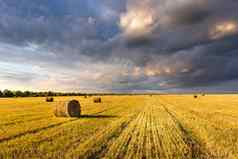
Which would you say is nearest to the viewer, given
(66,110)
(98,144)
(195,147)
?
(195,147)

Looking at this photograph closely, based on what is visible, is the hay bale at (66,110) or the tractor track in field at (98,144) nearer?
the tractor track in field at (98,144)

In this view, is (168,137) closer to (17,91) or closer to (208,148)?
(208,148)

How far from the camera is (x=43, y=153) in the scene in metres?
6.80

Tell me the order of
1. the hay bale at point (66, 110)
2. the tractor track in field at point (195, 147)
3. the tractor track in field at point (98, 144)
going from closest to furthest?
the tractor track in field at point (98, 144) → the tractor track in field at point (195, 147) → the hay bale at point (66, 110)

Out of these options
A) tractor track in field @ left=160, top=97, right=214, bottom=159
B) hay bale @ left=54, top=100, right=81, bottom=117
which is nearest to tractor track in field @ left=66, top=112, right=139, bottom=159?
tractor track in field @ left=160, top=97, right=214, bottom=159

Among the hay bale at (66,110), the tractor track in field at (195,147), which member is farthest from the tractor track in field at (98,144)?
the hay bale at (66,110)

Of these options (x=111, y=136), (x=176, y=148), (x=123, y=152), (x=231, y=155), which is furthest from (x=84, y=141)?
(x=231, y=155)

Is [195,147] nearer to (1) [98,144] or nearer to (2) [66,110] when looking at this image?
(1) [98,144]

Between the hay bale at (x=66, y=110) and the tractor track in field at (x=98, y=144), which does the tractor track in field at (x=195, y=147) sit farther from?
the hay bale at (x=66, y=110)

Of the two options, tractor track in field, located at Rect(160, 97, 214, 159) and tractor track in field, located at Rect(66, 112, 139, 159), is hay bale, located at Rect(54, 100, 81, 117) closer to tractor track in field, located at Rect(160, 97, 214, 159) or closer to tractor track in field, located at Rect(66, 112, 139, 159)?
tractor track in field, located at Rect(66, 112, 139, 159)

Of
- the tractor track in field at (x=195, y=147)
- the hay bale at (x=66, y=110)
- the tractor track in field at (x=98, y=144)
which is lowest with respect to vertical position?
the tractor track in field at (x=195, y=147)

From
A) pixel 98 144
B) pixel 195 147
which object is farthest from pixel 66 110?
pixel 195 147

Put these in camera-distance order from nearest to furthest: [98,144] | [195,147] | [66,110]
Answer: [195,147], [98,144], [66,110]

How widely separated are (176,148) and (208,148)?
1.10 metres
